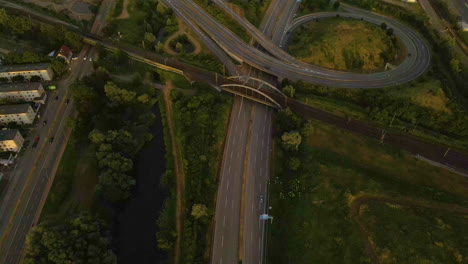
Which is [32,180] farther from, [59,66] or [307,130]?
[307,130]

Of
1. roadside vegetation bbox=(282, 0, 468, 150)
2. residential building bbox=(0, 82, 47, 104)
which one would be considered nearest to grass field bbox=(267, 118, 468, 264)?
roadside vegetation bbox=(282, 0, 468, 150)

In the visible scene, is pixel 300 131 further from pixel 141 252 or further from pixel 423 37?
pixel 423 37

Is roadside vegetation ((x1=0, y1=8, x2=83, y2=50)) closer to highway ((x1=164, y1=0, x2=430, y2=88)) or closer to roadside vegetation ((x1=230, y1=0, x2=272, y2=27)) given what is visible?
highway ((x1=164, y1=0, x2=430, y2=88))

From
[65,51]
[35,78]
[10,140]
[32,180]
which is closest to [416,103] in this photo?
[32,180]

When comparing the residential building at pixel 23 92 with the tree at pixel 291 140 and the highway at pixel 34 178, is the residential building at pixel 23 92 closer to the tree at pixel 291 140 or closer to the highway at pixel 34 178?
the highway at pixel 34 178

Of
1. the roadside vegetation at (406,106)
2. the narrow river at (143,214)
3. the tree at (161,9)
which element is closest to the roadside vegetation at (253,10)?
the tree at (161,9)

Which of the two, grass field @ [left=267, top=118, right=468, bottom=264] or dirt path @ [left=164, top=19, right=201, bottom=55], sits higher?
dirt path @ [left=164, top=19, right=201, bottom=55]
